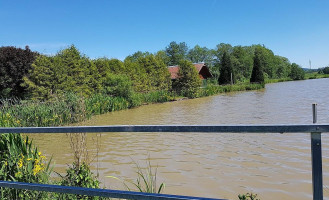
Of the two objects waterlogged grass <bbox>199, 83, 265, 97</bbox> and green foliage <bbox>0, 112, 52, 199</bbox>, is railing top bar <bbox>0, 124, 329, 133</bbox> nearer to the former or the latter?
green foliage <bbox>0, 112, 52, 199</bbox>

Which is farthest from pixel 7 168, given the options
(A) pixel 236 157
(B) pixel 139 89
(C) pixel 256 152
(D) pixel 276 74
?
(D) pixel 276 74

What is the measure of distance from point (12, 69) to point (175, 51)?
5424 centimetres

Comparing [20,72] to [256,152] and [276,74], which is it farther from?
[276,74]

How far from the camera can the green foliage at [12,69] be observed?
76.1 feet

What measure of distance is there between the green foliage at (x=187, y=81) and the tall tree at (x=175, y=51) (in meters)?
39.5

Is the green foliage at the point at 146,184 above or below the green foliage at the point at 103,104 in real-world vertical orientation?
below

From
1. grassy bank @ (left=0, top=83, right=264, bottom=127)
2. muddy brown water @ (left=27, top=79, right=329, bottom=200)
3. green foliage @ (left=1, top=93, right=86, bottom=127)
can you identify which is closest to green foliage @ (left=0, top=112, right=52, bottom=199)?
muddy brown water @ (left=27, top=79, right=329, bottom=200)

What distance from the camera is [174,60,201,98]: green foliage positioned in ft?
95.5

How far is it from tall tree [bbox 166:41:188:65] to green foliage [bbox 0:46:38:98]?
47.8m

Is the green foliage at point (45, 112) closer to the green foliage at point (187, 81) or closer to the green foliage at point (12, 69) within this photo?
the green foliage at point (12, 69)

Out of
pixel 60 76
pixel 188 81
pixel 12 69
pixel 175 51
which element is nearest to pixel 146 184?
pixel 60 76

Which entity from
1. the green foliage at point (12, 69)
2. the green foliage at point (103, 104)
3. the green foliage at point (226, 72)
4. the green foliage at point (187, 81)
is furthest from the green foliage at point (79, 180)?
the green foliage at point (226, 72)

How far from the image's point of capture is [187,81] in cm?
2909

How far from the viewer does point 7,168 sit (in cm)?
356
